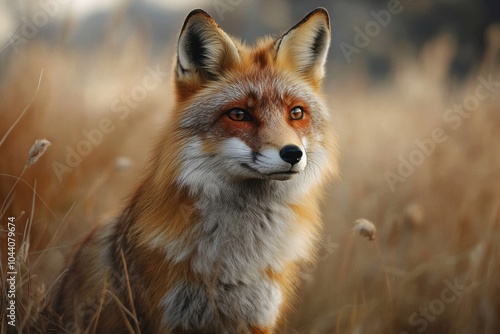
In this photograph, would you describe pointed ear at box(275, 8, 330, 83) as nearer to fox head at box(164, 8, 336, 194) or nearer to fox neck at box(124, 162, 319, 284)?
fox head at box(164, 8, 336, 194)

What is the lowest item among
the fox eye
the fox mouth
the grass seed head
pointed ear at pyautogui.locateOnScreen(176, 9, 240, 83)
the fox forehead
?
the fox mouth

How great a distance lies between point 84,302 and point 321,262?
2.13 metres

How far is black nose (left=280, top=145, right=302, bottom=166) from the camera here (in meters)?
2.08

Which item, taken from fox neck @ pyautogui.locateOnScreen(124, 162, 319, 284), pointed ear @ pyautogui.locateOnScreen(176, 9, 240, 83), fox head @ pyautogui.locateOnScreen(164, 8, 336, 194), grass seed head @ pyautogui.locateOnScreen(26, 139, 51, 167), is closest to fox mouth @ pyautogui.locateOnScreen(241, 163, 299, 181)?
fox head @ pyautogui.locateOnScreen(164, 8, 336, 194)

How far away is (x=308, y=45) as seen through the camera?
8.75 feet

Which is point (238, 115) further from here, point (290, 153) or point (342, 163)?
point (342, 163)

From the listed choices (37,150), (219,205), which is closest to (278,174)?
(219,205)

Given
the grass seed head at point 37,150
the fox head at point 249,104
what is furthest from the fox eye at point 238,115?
the grass seed head at point 37,150

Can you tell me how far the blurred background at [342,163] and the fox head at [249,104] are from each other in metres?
0.32

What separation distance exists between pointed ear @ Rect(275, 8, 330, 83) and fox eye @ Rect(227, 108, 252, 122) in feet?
1.41

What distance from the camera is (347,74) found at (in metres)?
5.89

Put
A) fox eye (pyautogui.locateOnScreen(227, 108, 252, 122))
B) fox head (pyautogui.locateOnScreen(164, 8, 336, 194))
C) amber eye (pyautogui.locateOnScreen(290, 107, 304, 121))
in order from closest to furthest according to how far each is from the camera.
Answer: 1. fox head (pyautogui.locateOnScreen(164, 8, 336, 194))
2. fox eye (pyautogui.locateOnScreen(227, 108, 252, 122))
3. amber eye (pyautogui.locateOnScreen(290, 107, 304, 121))

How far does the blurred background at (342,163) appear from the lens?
3113 millimetres

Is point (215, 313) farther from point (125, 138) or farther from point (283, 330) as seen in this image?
point (125, 138)
